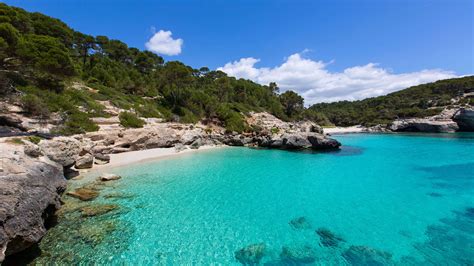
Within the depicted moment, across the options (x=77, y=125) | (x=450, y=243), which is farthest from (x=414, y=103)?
(x=77, y=125)

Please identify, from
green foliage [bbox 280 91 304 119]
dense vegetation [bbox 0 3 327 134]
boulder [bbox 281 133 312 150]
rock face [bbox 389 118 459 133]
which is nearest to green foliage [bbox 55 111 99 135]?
dense vegetation [bbox 0 3 327 134]

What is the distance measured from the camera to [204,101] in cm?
5572

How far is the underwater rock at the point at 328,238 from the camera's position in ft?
29.8

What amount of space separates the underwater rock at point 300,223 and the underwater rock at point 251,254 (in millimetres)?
2373

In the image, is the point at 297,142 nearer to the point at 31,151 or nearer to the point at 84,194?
the point at 84,194

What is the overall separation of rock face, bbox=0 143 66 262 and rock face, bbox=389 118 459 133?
93606mm

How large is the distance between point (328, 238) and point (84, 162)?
69.6 ft

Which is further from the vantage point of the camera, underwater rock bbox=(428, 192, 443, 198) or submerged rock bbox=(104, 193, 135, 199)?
underwater rock bbox=(428, 192, 443, 198)

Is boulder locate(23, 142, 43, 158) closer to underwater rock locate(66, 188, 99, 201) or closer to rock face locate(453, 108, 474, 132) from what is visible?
underwater rock locate(66, 188, 99, 201)

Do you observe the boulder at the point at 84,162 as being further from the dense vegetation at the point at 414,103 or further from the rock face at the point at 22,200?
the dense vegetation at the point at 414,103

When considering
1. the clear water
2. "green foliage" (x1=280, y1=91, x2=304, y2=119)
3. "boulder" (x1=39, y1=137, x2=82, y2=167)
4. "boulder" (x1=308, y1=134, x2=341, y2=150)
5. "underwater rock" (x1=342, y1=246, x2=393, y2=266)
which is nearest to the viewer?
"underwater rock" (x1=342, y1=246, x2=393, y2=266)

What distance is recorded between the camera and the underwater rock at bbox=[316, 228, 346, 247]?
910 centimetres

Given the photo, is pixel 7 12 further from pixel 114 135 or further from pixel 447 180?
pixel 447 180

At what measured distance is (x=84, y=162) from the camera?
20891 mm
